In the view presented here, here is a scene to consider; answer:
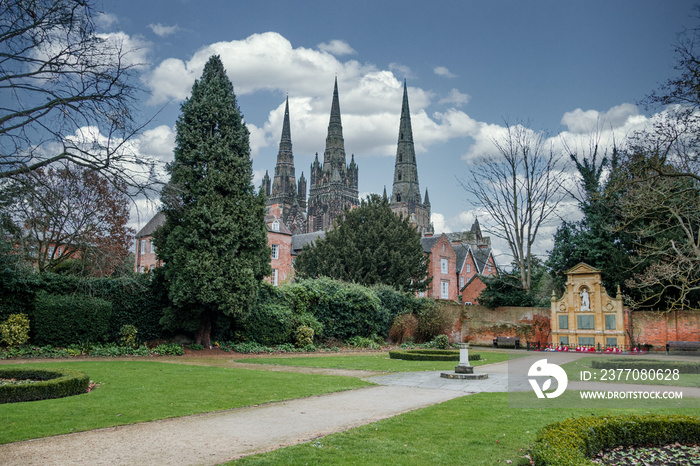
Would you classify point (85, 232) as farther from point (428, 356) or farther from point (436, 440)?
point (436, 440)

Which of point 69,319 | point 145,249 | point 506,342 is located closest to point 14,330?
point 69,319

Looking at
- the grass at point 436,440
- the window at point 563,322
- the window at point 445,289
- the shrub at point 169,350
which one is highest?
the window at point 445,289

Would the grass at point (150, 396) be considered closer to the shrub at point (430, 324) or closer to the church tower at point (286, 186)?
the shrub at point (430, 324)

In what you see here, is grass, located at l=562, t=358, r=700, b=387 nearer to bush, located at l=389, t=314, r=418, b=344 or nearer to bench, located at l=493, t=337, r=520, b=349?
bench, located at l=493, t=337, r=520, b=349

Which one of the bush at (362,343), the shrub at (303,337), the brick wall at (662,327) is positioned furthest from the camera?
the bush at (362,343)

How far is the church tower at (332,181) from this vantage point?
Answer: 121 metres

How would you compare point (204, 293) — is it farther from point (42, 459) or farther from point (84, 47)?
point (42, 459)

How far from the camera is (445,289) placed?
51.6 m

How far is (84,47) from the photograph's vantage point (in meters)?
8.52

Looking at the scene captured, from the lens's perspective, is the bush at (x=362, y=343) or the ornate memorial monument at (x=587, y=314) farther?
the bush at (x=362, y=343)

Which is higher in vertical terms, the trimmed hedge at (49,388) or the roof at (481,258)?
the roof at (481,258)

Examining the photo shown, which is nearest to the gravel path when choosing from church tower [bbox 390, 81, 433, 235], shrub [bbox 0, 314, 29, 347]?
shrub [bbox 0, 314, 29, 347]

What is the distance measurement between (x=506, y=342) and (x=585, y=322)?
4.81m

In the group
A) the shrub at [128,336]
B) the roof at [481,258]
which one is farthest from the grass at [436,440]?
the roof at [481,258]
